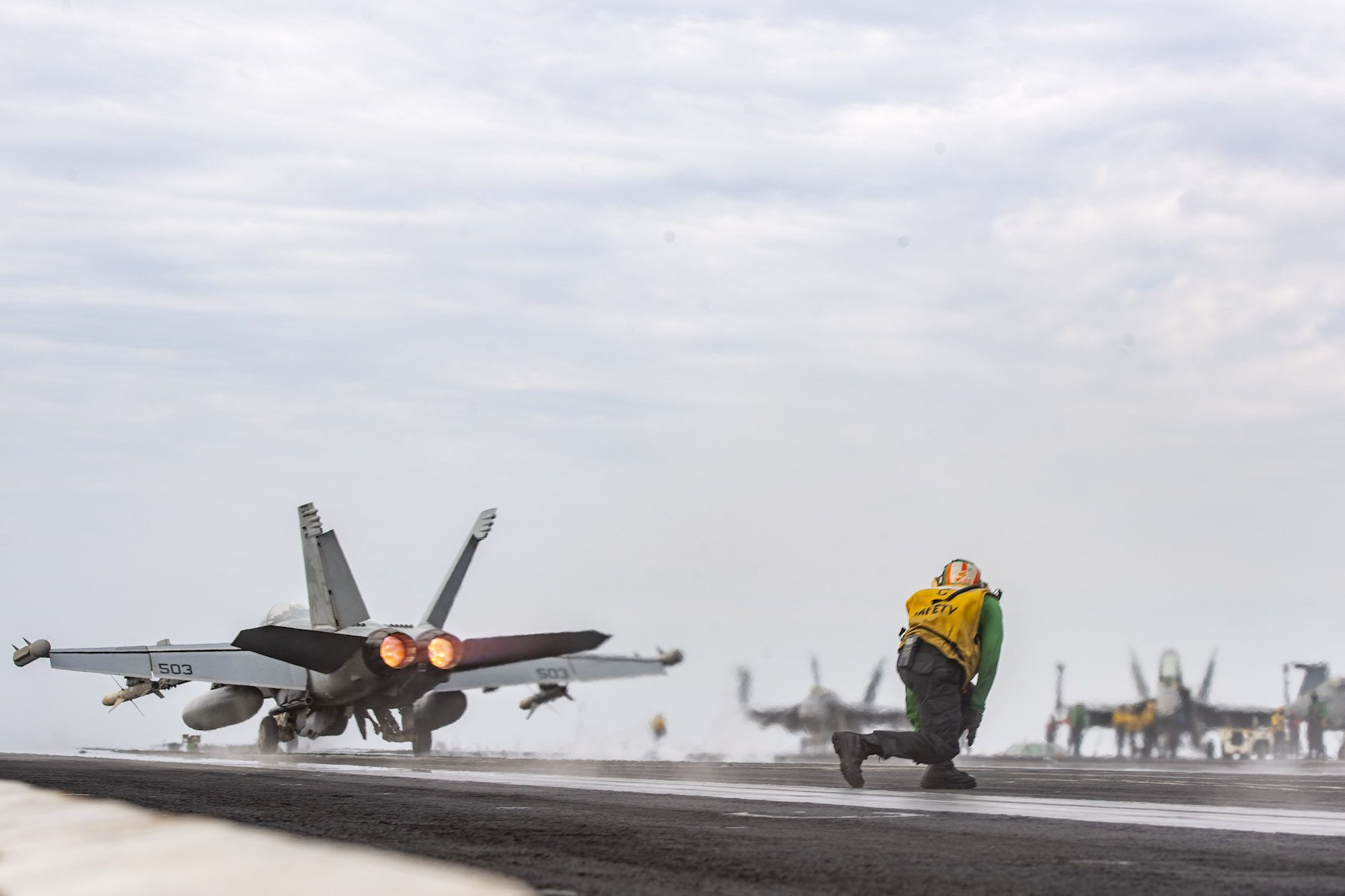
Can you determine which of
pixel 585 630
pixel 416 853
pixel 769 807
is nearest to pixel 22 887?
pixel 416 853

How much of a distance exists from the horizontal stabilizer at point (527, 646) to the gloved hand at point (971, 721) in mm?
10893

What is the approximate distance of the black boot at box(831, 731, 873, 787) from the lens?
11852mm

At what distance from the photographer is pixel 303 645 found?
81.7ft

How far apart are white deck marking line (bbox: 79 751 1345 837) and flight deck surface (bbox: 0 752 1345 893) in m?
0.03

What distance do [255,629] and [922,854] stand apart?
19301 mm

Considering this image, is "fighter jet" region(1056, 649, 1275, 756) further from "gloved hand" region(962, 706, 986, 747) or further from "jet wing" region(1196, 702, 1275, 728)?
"gloved hand" region(962, 706, 986, 747)

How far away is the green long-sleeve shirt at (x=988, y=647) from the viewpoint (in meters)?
11.7

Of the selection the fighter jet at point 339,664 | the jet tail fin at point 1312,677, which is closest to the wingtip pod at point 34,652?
the fighter jet at point 339,664

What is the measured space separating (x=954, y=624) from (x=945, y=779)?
4.44ft

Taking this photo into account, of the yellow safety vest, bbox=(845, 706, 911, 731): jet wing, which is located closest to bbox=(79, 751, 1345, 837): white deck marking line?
the yellow safety vest

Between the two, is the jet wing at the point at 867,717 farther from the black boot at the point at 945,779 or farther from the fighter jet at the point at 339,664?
→ the black boot at the point at 945,779

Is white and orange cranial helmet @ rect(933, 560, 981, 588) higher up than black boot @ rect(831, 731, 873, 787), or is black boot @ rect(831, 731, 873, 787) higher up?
white and orange cranial helmet @ rect(933, 560, 981, 588)

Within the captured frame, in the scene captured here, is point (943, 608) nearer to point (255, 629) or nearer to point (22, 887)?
point (22, 887)

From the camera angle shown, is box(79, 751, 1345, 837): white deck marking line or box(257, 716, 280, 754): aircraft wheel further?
box(257, 716, 280, 754): aircraft wheel
